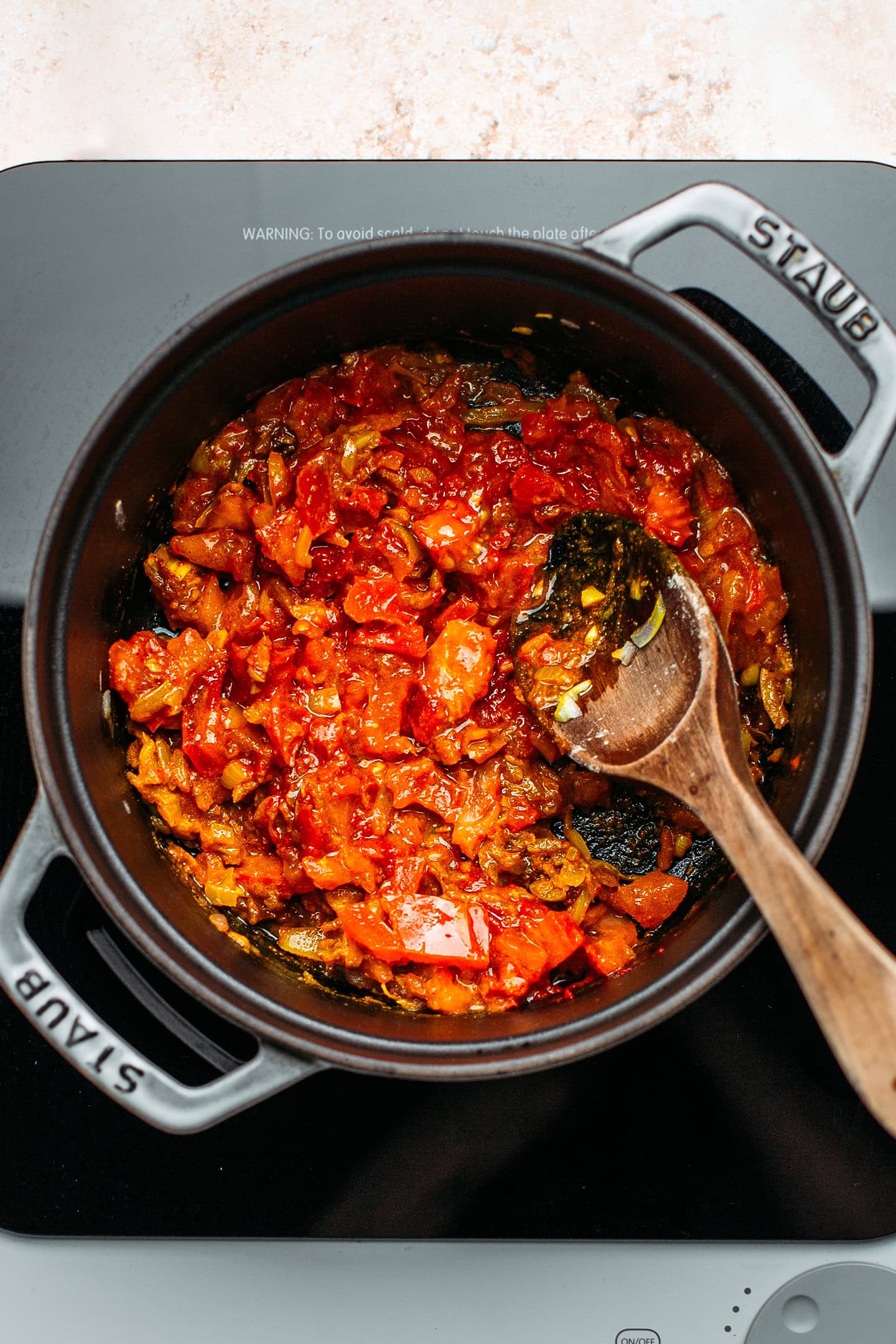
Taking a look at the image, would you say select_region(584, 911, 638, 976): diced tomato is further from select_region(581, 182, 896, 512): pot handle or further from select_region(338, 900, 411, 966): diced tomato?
select_region(581, 182, 896, 512): pot handle

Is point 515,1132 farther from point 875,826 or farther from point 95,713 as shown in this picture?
point 95,713

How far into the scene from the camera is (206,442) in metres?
2.12

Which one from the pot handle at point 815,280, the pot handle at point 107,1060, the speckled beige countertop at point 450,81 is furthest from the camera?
the speckled beige countertop at point 450,81

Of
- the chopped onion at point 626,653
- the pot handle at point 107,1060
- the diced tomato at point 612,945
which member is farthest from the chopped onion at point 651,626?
the pot handle at point 107,1060

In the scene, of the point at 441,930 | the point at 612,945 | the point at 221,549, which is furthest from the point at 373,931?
the point at 221,549

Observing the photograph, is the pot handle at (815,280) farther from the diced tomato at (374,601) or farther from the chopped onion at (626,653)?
the diced tomato at (374,601)

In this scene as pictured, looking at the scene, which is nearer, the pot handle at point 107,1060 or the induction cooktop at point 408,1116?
the pot handle at point 107,1060

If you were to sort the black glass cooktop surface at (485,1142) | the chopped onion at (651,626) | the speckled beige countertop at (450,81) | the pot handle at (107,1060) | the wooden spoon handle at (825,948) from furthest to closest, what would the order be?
the speckled beige countertop at (450,81)
the black glass cooktop surface at (485,1142)
the chopped onion at (651,626)
the pot handle at (107,1060)
the wooden spoon handle at (825,948)

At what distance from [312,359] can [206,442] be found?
1.03ft

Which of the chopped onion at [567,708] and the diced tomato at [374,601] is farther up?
the chopped onion at [567,708]

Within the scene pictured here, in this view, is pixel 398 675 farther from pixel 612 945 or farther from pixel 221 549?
pixel 612 945

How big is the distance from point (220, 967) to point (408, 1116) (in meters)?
0.63

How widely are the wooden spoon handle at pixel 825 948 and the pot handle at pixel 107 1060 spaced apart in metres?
0.90

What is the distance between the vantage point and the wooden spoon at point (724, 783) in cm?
144
